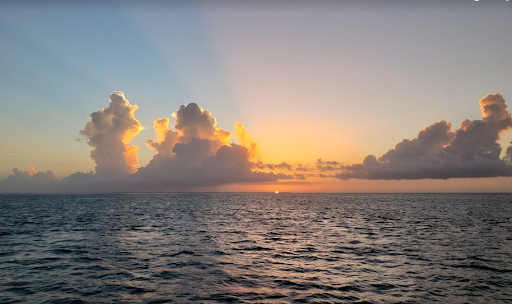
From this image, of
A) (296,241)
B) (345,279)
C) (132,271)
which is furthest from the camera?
(296,241)

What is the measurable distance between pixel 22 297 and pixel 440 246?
3912 cm

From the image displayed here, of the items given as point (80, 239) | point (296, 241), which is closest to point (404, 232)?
point (296, 241)

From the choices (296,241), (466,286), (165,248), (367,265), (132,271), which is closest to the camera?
(466,286)

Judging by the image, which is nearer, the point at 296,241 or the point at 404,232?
the point at 296,241

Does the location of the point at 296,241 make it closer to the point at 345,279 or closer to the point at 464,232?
the point at 345,279

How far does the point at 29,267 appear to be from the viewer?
26.3 m

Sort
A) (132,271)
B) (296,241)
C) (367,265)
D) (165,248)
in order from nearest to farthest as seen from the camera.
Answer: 1. (132,271)
2. (367,265)
3. (165,248)
4. (296,241)

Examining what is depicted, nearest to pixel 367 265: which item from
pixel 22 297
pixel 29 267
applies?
pixel 22 297

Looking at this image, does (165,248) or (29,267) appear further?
(165,248)

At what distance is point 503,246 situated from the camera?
119ft

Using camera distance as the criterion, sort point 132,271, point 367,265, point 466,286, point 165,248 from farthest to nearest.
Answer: point 165,248 < point 367,265 < point 132,271 < point 466,286

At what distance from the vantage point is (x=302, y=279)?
23172 mm

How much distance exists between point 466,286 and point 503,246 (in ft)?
65.8

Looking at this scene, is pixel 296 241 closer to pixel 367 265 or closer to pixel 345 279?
pixel 367 265
